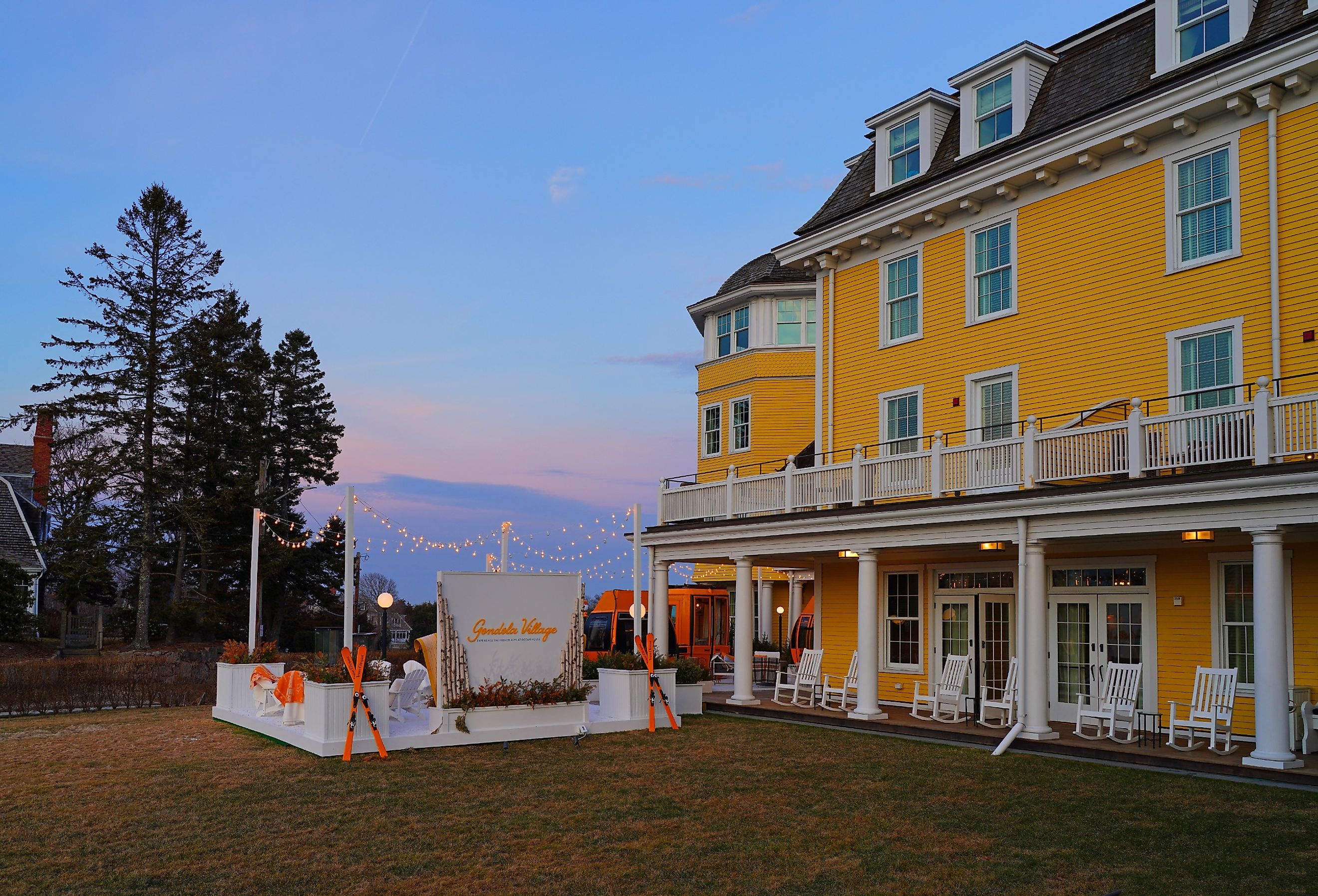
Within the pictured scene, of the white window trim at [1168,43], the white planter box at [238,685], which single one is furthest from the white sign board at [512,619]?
the white window trim at [1168,43]

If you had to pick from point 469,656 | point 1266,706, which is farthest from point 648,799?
point 1266,706

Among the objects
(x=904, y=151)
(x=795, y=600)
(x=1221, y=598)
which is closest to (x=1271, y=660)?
(x=1221, y=598)

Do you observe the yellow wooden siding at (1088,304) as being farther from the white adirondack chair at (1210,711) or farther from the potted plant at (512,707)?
the potted plant at (512,707)

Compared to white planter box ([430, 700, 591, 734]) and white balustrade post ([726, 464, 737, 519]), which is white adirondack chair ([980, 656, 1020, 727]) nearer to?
white balustrade post ([726, 464, 737, 519])

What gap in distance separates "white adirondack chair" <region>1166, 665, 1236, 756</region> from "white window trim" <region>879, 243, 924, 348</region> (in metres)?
7.92

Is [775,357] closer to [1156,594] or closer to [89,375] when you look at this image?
[1156,594]

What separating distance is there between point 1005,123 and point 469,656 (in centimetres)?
1288

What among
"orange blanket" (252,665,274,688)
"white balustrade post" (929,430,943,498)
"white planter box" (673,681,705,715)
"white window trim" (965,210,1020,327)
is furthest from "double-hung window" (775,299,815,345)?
"orange blanket" (252,665,274,688)

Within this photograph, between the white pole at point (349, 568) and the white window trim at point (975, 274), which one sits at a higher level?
the white window trim at point (975, 274)

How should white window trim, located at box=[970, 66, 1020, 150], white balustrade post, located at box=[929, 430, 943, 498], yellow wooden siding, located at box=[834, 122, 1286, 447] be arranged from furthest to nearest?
white window trim, located at box=[970, 66, 1020, 150] < white balustrade post, located at box=[929, 430, 943, 498] < yellow wooden siding, located at box=[834, 122, 1286, 447]

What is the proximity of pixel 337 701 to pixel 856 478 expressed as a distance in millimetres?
9062

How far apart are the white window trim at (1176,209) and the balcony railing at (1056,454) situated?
77.0 inches

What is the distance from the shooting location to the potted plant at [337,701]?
14.4 meters

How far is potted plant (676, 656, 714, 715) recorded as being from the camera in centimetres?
1942
